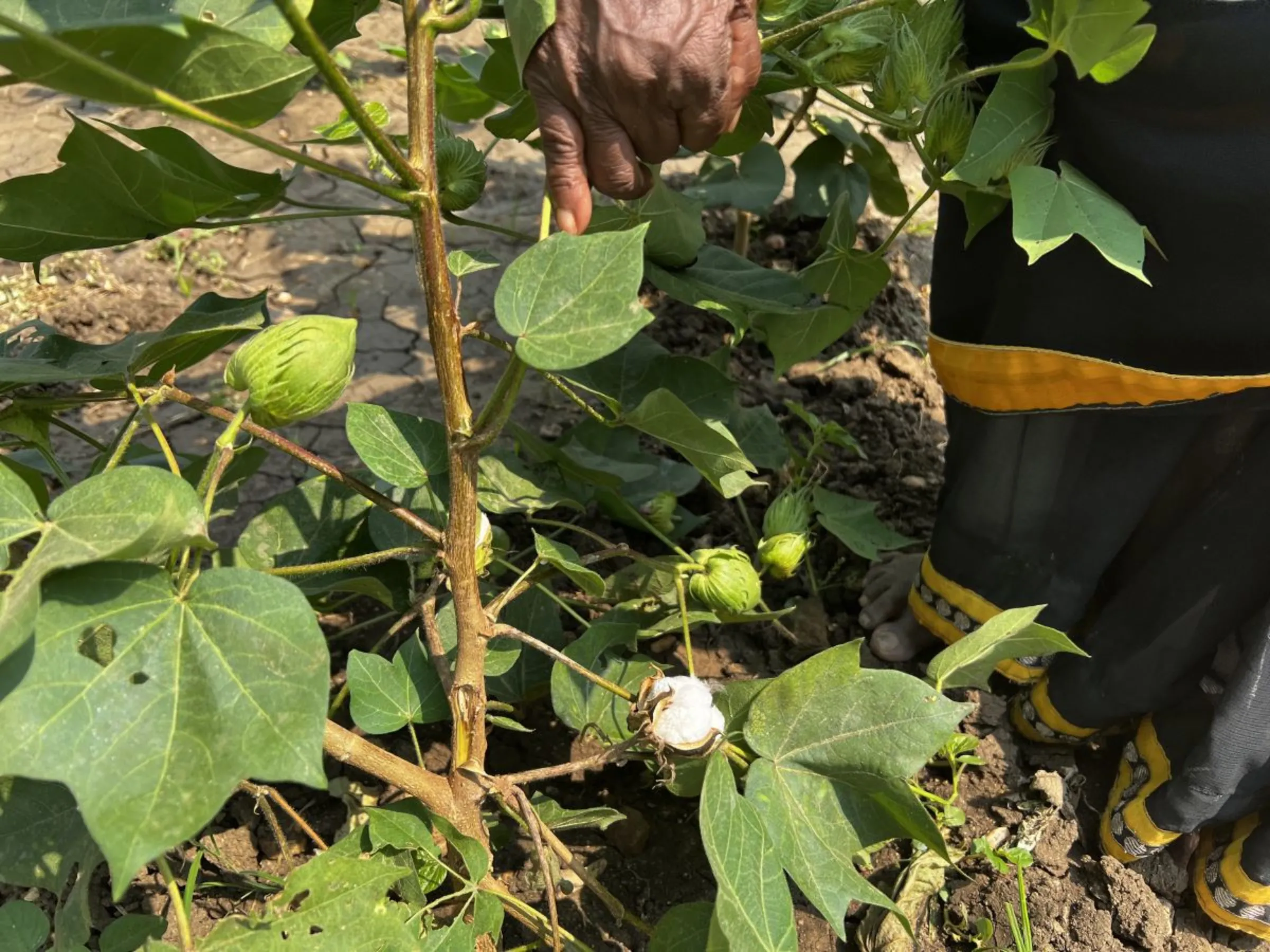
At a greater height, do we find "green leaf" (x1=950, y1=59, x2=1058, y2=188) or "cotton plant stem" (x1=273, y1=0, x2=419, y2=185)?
"cotton plant stem" (x1=273, y1=0, x2=419, y2=185)

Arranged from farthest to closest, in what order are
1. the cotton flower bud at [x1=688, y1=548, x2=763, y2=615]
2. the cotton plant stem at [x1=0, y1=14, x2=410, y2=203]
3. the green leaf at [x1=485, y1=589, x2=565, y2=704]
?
1. the green leaf at [x1=485, y1=589, x2=565, y2=704]
2. the cotton flower bud at [x1=688, y1=548, x2=763, y2=615]
3. the cotton plant stem at [x1=0, y1=14, x2=410, y2=203]

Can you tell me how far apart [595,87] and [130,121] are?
2009 millimetres

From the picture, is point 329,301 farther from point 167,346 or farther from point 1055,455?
point 1055,455

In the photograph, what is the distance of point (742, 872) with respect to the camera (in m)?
0.74

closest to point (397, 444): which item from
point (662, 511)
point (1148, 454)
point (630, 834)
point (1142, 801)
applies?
point (662, 511)

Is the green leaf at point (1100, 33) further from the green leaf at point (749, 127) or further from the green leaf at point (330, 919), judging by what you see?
the green leaf at point (330, 919)

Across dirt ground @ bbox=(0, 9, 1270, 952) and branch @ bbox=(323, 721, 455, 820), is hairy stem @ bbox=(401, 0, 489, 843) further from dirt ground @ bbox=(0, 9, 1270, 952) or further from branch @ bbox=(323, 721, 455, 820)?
dirt ground @ bbox=(0, 9, 1270, 952)

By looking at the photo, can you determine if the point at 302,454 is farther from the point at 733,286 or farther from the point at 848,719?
the point at 733,286

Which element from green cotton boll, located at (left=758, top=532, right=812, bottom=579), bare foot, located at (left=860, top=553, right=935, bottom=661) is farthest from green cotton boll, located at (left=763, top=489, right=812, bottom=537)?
bare foot, located at (left=860, top=553, right=935, bottom=661)

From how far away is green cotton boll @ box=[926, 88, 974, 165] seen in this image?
0.96m

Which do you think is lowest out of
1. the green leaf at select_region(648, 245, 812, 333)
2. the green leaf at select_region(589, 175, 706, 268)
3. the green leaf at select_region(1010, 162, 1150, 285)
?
the green leaf at select_region(648, 245, 812, 333)

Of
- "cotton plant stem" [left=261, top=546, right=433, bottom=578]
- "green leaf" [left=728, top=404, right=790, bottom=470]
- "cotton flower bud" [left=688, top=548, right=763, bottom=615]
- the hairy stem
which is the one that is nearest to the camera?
the hairy stem

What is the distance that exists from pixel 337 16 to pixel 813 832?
848mm

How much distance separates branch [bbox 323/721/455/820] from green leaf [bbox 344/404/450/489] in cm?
22
